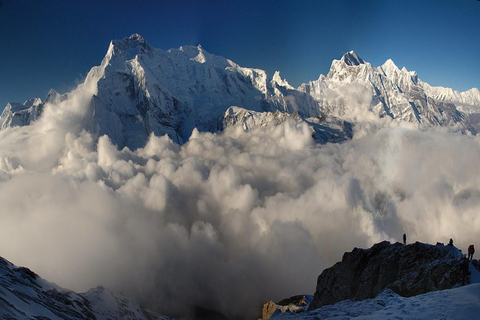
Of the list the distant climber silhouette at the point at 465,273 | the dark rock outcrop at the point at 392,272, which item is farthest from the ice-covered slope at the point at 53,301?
the distant climber silhouette at the point at 465,273

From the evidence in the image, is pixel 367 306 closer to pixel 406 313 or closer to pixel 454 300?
pixel 406 313

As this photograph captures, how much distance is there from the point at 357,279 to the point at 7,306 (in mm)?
49883

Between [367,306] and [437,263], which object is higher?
[437,263]

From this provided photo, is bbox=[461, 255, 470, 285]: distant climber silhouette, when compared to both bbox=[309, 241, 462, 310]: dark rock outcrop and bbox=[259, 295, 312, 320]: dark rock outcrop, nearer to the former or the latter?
bbox=[309, 241, 462, 310]: dark rock outcrop

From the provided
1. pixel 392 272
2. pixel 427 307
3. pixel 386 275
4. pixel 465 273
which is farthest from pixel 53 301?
pixel 465 273

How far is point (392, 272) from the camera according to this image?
4228 cm

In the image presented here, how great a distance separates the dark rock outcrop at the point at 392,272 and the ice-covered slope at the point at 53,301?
4556 centimetres

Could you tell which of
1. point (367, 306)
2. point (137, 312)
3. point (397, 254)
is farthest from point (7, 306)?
point (137, 312)

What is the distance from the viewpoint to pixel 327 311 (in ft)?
101

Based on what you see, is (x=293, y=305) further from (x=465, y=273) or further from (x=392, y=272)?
(x=465, y=273)

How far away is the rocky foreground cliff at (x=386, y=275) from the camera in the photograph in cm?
3109

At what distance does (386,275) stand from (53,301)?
2660 inches

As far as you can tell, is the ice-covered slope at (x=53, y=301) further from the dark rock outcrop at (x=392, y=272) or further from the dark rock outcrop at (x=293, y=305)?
the dark rock outcrop at (x=293, y=305)

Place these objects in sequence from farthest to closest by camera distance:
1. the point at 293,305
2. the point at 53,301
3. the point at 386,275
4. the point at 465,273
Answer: the point at 293,305, the point at 53,301, the point at 386,275, the point at 465,273
